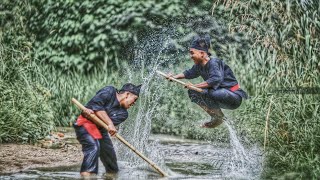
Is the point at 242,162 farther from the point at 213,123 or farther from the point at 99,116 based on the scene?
the point at 99,116

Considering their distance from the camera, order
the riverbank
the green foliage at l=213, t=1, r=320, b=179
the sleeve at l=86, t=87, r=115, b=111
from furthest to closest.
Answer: the riverbank, the green foliage at l=213, t=1, r=320, b=179, the sleeve at l=86, t=87, r=115, b=111

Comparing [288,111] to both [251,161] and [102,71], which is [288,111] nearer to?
[251,161]

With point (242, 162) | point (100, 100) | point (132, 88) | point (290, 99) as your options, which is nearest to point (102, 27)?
point (242, 162)

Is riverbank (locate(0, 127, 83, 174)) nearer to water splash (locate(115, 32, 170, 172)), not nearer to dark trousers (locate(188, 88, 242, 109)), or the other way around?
water splash (locate(115, 32, 170, 172))

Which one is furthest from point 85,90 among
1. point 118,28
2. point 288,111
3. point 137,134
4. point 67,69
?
point 288,111

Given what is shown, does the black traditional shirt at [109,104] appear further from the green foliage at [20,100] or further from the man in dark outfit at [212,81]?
the green foliage at [20,100]

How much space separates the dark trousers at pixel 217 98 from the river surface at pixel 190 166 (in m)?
0.68

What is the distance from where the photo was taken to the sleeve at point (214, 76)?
850 cm

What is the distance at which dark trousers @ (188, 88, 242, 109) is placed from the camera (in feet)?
28.4

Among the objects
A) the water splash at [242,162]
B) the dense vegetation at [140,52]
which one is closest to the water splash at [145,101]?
the dense vegetation at [140,52]

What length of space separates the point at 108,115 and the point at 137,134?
2.41 m

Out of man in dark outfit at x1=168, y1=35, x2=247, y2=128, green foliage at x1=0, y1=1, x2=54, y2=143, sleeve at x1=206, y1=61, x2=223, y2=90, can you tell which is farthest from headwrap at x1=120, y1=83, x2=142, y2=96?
green foliage at x1=0, y1=1, x2=54, y2=143

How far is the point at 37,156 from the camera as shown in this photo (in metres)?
8.61

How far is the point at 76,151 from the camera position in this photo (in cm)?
941
